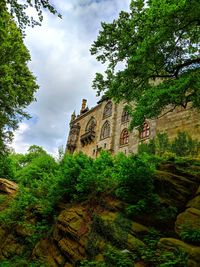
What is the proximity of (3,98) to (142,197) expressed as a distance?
11.6m

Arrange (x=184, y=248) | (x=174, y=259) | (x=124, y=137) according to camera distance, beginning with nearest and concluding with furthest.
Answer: (x=174, y=259), (x=184, y=248), (x=124, y=137)

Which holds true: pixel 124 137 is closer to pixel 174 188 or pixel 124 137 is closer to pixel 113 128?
pixel 113 128

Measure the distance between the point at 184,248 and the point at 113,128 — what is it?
108 feet

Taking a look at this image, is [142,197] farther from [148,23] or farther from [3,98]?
[3,98]

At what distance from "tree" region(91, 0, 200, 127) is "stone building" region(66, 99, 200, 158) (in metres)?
Answer: 10.9

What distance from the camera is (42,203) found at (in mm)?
11672

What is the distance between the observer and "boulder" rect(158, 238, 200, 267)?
5619mm

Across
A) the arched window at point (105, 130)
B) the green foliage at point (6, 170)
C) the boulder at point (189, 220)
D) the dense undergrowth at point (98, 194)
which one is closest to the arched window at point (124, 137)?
the arched window at point (105, 130)

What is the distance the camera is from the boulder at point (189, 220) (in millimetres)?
6843

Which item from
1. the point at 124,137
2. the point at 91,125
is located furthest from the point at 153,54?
the point at 91,125

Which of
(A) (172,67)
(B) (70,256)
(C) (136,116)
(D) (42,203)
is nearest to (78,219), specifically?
(B) (70,256)

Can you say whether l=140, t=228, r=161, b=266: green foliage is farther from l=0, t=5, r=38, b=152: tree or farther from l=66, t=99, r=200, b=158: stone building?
l=66, t=99, r=200, b=158: stone building

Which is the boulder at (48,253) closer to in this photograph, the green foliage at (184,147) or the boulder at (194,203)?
the boulder at (194,203)

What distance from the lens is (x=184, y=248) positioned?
19.8 feet
